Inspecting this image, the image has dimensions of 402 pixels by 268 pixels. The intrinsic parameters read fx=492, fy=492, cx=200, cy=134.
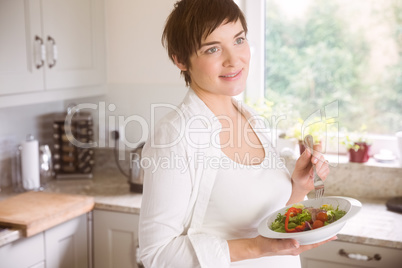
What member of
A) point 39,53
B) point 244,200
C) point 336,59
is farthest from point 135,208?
point 336,59

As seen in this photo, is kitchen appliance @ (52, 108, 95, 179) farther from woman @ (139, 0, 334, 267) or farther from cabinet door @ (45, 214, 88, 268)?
woman @ (139, 0, 334, 267)

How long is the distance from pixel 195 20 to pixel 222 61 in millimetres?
126

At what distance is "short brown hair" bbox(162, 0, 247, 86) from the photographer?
125 centimetres

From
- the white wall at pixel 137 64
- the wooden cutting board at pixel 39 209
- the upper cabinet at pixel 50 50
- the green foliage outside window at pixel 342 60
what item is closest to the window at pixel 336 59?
the green foliage outside window at pixel 342 60

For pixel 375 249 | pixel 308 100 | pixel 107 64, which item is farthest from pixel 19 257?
pixel 308 100

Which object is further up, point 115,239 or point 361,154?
point 361,154

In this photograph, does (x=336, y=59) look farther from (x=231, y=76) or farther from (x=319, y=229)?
(x=319, y=229)

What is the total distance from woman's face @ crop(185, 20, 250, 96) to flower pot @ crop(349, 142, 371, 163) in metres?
1.12

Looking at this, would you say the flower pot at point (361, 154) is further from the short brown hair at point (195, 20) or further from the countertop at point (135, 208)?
the short brown hair at point (195, 20)

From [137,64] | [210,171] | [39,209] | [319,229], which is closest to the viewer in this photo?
[319,229]

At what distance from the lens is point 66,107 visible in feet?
9.14

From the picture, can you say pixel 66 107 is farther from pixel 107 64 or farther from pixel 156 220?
pixel 156 220

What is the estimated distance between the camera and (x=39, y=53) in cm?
217

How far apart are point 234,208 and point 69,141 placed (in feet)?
4.91
